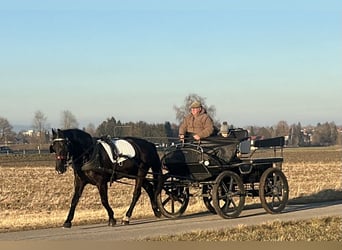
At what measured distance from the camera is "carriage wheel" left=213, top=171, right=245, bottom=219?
1430cm

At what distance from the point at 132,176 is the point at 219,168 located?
205 centimetres

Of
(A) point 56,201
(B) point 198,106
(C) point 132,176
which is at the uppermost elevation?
(B) point 198,106

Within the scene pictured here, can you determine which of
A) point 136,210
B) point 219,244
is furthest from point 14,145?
point 219,244

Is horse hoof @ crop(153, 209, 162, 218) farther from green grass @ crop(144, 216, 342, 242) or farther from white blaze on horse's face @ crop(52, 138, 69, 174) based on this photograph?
green grass @ crop(144, 216, 342, 242)

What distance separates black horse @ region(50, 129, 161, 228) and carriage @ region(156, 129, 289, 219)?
88 cm

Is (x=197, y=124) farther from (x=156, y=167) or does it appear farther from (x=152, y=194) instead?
(x=152, y=194)

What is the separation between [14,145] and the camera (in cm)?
9738

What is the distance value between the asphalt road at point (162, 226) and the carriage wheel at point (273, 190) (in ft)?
0.68

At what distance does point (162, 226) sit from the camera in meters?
13.0

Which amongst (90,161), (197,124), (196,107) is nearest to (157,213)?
(197,124)

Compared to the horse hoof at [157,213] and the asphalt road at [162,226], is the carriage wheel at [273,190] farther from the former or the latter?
the horse hoof at [157,213]

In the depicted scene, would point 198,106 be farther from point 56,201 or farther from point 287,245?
point 56,201

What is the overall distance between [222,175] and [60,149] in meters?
3.77

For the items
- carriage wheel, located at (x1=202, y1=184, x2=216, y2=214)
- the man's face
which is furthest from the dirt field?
the man's face
